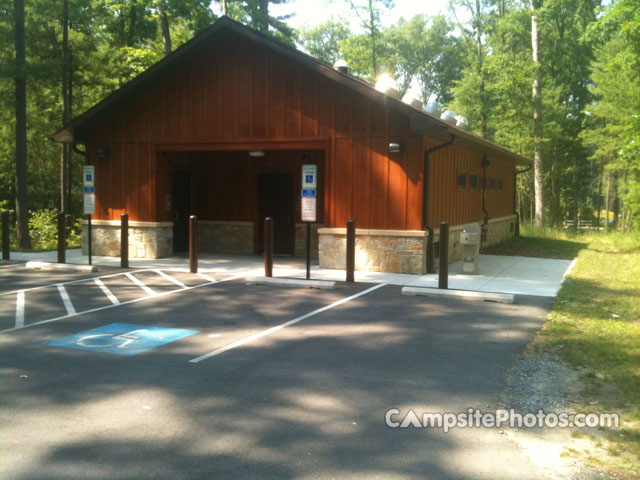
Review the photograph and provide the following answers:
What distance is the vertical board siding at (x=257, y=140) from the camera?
13266 mm

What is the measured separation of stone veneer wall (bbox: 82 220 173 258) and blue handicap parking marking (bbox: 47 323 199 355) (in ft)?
26.3

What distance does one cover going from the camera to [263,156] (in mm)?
16688

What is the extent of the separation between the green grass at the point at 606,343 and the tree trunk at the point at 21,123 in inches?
658

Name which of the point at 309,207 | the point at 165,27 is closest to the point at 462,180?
the point at 309,207

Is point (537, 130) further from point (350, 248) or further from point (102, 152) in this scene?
point (102, 152)

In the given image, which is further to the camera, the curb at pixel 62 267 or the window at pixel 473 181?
the window at pixel 473 181

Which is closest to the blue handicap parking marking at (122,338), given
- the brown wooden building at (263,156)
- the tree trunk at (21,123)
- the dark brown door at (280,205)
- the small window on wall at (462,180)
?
the brown wooden building at (263,156)

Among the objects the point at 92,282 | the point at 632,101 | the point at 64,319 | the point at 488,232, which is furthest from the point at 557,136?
the point at 64,319

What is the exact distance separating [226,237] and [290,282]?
6430 mm

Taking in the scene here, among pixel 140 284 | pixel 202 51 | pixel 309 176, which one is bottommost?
pixel 140 284

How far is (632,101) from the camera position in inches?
1019

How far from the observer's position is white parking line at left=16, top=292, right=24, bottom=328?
817 centimetres

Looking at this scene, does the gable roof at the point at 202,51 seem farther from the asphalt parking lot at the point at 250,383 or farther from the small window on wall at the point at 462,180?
the asphalt parking lot at the point at 250,383

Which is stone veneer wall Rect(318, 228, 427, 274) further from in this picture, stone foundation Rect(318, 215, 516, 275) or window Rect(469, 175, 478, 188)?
window Rect(469, 175, 478, 188)
